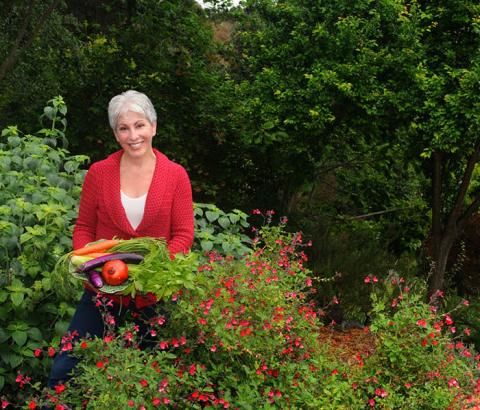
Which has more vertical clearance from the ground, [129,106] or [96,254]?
[129,106]

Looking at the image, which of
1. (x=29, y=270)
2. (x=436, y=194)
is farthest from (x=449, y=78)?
(x=29, y=270)

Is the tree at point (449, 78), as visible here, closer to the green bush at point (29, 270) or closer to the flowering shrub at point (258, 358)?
the flowering shrub at point (258, 358)

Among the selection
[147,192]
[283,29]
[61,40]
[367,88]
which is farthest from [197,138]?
[147,192]

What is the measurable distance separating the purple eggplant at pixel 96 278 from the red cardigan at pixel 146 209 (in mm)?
300

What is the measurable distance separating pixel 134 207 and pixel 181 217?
228 mm

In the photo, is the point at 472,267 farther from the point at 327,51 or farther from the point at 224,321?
the point at 224,321

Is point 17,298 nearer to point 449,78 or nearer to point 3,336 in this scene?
point 3,336

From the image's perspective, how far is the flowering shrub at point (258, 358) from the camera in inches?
116

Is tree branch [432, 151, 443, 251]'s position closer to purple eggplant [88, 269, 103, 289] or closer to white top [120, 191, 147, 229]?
white top [120, 191, 147, 229]

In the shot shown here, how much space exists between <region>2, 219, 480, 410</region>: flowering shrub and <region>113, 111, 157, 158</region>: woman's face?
663 mm

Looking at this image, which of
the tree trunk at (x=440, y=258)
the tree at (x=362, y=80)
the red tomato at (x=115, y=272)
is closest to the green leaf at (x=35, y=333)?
the red tomato at (x=115, y=272)

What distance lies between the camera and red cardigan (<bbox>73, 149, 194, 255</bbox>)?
313cm

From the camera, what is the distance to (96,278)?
2877 millimetres

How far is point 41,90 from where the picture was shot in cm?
863
